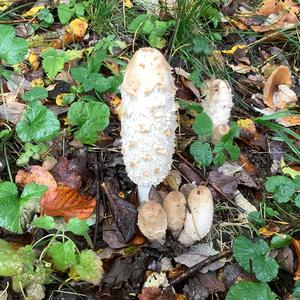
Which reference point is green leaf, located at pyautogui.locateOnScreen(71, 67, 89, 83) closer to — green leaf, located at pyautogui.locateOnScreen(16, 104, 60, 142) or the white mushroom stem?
green leaf, located at pyautogui.locateOnScreen(16, 104, 60, 142)

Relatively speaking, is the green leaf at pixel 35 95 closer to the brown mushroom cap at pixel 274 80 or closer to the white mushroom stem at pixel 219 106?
the white mushroom stem at pixel 219 106

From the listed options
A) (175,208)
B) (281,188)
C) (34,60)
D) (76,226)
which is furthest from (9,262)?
(34,60)

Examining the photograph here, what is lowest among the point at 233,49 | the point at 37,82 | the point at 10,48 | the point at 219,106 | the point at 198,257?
the point at 198,257

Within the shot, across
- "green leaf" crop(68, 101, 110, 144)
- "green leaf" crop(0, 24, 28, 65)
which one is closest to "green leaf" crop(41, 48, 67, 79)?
"green leaf" crop(0, 24, 28, 65)

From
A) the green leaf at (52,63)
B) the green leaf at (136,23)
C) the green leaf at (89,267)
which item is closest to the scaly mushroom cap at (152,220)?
the green leaf at (89,267)

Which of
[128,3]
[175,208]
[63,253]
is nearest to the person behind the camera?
[63,253]

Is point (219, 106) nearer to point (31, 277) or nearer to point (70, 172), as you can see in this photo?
point (70, 172)
